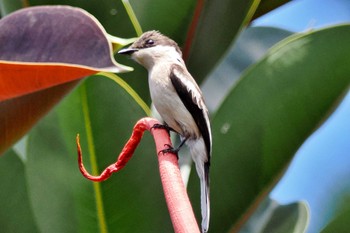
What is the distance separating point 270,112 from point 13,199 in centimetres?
57

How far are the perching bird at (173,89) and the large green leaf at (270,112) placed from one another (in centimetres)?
23

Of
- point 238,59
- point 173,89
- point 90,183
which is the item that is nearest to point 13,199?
point 90,183

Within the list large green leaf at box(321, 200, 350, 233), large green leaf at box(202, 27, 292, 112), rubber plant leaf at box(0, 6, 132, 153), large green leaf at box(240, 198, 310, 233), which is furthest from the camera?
large green leaf at box(202, 27, 292, 112)

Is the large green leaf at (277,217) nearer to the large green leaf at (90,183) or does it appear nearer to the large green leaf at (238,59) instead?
the large green leaf at (90,183)

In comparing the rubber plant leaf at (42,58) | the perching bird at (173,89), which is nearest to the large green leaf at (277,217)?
the perching bird at (173,89)

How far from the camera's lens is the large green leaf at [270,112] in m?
1.69

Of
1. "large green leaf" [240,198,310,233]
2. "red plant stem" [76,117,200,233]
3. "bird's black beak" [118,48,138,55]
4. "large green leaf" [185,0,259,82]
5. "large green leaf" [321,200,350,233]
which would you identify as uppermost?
"red plant stem" [76,117,200,233]

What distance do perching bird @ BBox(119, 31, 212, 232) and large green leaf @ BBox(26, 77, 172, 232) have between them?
31cm

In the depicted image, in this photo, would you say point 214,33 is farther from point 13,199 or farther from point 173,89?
point 13,199

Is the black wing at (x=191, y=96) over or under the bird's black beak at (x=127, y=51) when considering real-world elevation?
under

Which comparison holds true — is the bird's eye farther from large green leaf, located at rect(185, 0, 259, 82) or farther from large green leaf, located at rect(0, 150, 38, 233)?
large green leaf, located at rect(0, 150, 38, 233)

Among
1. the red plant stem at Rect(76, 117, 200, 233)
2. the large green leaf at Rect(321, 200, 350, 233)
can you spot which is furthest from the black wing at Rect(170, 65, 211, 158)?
the red plant stem at Rect(76, 117, 200, 233)

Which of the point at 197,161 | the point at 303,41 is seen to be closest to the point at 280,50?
the point at 303,41

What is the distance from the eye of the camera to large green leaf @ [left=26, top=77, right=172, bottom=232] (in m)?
1.63
